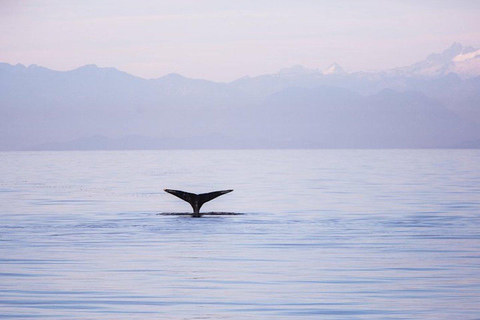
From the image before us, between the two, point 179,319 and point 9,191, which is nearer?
point 179,319

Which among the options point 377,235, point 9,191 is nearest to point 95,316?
point 377,235

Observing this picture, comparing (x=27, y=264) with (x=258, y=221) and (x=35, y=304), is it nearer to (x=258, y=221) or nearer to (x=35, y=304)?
(x=35, y=304)

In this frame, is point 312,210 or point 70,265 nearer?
point 70,265

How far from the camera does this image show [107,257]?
1190 inches

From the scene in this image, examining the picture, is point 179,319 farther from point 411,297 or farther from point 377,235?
point 377,235

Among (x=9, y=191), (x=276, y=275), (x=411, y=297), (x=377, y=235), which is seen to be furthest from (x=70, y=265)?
(x=9, y=191)

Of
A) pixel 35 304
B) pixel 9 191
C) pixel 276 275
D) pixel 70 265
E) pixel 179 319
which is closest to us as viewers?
pixel 179 319

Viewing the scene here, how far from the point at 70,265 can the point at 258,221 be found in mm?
17161

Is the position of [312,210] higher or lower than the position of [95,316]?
higher

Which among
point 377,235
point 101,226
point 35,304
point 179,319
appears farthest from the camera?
point 101,226

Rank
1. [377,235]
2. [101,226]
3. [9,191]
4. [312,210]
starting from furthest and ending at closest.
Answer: [9,191] → [312,210] → [101,226] → [377,235]

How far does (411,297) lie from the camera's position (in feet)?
74.3

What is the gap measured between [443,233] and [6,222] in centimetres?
1866

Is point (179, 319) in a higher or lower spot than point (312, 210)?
lower
